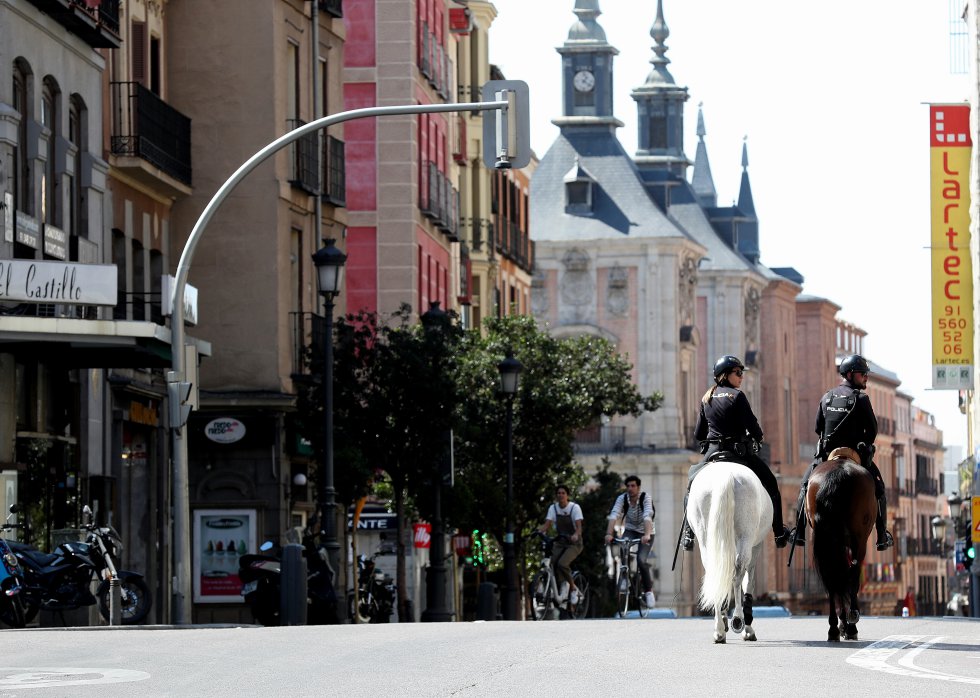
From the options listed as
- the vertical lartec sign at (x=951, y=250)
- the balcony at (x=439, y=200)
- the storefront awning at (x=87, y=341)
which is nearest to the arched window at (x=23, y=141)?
the storefront awning at (x=87, y=341)

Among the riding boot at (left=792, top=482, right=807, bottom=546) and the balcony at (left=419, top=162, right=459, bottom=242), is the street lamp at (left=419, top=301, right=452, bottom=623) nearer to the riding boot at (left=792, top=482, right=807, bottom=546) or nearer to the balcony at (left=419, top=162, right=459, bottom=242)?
the balcony at (left=419, top=162, right=459, bottom=242)

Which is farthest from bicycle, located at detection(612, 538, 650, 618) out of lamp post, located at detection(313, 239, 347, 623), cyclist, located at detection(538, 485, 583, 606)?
lamp post, located at detection(313, 239, 347, 623)

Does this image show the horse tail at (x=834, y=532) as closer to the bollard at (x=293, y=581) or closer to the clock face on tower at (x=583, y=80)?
the bollard at (x=293, y=581)

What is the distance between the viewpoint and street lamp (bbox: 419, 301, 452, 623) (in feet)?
135

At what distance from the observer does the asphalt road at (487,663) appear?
586 inches

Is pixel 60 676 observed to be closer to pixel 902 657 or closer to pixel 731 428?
pixel 902 657

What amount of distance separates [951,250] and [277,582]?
1533 inches

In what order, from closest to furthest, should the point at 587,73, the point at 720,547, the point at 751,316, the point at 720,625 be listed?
the point at 720,547
the point at 720,625
the point at 587,73
the point at 751,316

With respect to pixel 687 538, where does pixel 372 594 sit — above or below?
below

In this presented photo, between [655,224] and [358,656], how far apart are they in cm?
9858

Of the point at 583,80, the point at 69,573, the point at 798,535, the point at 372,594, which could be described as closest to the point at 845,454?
the point at 798,535

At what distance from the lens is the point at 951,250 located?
69.1 m

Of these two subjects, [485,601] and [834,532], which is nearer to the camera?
[834,532]

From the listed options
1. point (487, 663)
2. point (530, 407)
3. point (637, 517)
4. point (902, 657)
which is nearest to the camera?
point (487, 663)
